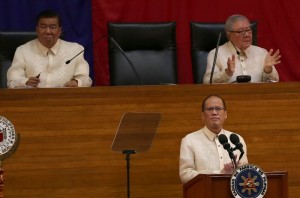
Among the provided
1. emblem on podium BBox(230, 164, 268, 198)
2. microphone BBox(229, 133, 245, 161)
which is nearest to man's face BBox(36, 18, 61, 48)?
Answer: microphone BBox(229, 133, 245, 161)

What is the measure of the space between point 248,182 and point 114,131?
4.71 feet

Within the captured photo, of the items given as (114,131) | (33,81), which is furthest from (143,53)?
(114,131)

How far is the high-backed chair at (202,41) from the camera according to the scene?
8.12m

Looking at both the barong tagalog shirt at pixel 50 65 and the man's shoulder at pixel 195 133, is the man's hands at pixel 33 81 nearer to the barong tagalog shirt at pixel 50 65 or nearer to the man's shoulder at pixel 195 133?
the barong tagalog shirt at pixel 50 65

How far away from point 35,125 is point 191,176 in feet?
4.05

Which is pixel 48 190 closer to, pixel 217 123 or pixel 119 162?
pixel 119 162

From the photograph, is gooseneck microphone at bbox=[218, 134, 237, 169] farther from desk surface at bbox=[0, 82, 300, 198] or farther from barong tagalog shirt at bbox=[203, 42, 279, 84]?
barong tagalog shirt at bbox=[203, 42, 279, 84]

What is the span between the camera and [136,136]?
6469mm

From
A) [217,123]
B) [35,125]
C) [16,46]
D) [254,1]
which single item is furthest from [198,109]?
[254,1]

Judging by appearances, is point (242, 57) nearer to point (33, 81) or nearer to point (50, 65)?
point (50, 65)

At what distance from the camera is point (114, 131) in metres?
6.98

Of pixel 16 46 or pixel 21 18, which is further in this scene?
pixel 21 18

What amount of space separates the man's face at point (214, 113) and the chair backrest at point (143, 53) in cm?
158

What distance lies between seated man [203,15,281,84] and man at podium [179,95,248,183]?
1.07 meters
